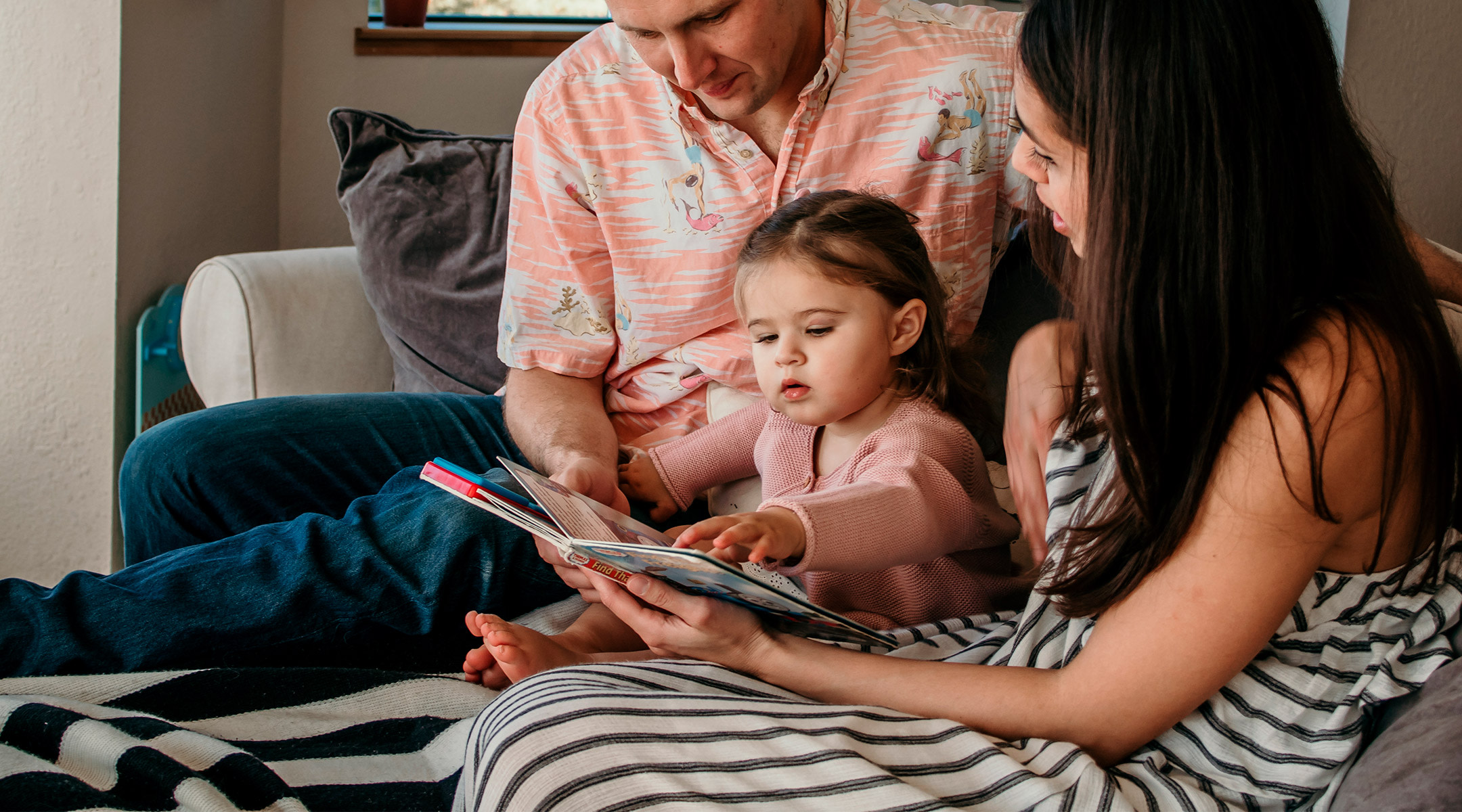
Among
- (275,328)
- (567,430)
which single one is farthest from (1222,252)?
(275,328)

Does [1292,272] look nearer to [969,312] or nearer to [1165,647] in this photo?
[1165,647]

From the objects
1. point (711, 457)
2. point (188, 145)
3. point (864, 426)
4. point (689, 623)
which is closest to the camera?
point (689, 623)

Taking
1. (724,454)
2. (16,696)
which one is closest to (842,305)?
(724,454)

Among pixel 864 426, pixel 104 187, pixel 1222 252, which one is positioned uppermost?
pixel 1222 252

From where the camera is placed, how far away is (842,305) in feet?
4.10

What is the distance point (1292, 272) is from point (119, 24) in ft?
6.17

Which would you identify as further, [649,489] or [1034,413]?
[649,489]

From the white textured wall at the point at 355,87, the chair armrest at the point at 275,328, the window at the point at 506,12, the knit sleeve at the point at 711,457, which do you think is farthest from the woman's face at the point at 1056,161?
the window at the point at 506,12

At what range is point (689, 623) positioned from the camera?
951 millimetres

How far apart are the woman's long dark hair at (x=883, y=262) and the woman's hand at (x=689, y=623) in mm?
463

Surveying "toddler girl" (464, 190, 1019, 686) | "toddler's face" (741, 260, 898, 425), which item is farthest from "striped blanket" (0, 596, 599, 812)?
"toddler's face" (741, 260, 898, 425)

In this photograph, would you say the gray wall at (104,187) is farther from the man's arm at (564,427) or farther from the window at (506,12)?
the man's arm at (564,427)

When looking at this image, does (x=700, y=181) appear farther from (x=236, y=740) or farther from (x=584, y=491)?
(x=236, y=740)

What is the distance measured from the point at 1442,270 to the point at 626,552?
928mm
